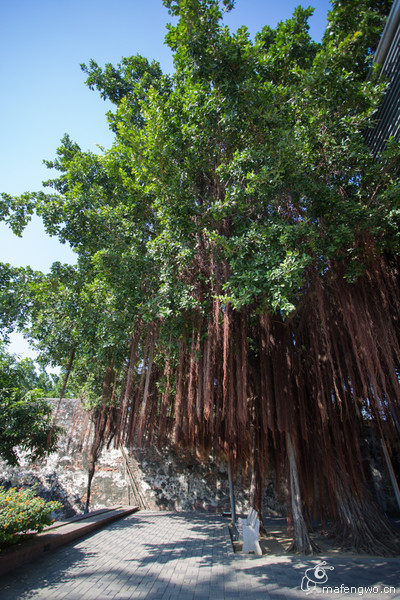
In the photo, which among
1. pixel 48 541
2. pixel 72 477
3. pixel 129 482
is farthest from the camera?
pixel 129 482

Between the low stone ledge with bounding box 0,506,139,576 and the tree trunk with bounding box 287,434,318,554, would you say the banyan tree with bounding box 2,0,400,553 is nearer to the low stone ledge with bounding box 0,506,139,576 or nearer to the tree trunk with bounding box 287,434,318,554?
the tree trunk with bounding box 287,434,318,554

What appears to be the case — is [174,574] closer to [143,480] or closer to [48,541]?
[48,541]

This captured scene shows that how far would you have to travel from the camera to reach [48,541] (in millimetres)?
3770

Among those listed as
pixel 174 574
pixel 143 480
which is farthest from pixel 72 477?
pixel 174 574

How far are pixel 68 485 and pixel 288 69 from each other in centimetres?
1024

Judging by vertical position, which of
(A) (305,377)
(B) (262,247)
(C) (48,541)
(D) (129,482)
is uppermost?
(B) (262,247)

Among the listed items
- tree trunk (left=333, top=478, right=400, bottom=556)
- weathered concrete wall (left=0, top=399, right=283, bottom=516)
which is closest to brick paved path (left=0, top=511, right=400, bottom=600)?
tree trunk (left=333, top=478, right=400, bottom=556)

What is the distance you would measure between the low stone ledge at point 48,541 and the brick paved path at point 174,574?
97 mm

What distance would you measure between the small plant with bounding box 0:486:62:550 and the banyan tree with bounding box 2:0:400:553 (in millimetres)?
1590

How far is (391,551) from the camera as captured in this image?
4.06 m

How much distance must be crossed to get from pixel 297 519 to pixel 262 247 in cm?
386

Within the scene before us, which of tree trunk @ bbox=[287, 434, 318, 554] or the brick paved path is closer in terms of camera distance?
the brick paved path

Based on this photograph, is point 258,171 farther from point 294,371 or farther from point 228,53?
point 294,371

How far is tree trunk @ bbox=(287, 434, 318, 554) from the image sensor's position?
414 cm
